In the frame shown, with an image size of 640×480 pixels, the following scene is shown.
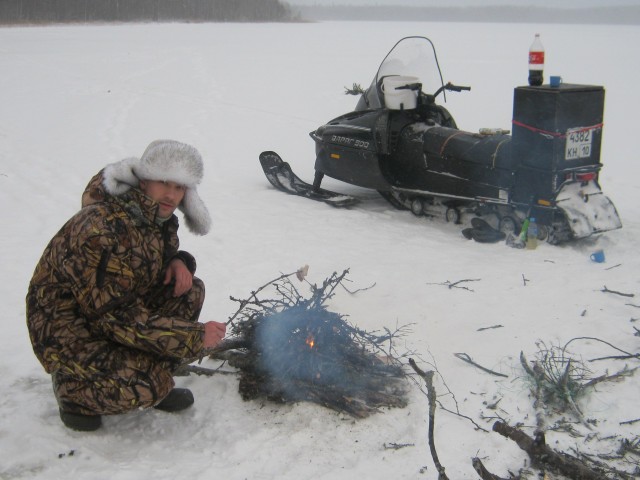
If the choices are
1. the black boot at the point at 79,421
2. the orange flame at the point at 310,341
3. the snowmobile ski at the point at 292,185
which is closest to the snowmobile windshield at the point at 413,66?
the snowmobile ski at the point at 292,185

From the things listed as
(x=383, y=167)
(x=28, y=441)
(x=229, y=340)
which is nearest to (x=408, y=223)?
(x=383, y=167)

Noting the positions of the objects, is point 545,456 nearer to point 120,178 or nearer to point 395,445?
point 395,445

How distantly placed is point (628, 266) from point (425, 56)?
3.04m

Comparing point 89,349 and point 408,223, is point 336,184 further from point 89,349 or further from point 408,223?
point 89,349

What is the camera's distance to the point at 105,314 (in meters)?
2.65

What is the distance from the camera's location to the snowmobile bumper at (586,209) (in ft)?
17.1

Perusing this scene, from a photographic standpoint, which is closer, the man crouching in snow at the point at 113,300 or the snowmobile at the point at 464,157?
the man crouching in snow at the point at 113,300

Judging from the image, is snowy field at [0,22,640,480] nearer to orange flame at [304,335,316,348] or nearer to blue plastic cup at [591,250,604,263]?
blue plastic cup at [591,250,604,263]

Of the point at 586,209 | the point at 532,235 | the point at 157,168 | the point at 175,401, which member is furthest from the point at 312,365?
the point at 586,209

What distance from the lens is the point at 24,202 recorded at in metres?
6.59

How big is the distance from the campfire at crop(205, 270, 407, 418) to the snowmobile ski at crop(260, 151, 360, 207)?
11.5ft

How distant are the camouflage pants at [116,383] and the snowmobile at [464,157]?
138 inches

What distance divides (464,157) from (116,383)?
12.9ft

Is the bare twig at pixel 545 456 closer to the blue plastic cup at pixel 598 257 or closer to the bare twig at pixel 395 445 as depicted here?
the bare twig at pixel 395 445
